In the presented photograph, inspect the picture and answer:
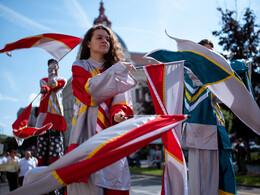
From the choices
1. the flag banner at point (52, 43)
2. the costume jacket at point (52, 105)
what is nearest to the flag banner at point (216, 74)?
the flag banner at point (52, 43)

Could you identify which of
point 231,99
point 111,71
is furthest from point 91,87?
point 231,99

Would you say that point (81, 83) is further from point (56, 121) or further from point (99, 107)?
point (56, 121)

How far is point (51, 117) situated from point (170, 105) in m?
2.87

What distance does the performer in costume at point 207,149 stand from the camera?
392cm

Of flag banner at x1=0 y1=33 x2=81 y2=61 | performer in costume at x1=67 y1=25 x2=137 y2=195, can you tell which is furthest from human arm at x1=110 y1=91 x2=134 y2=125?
flag banner at x1=0 y1=33 x2=81 y2=61

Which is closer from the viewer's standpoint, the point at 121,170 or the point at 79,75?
the point at 121,170

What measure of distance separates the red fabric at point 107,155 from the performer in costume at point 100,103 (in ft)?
1.30

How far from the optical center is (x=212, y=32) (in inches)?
514

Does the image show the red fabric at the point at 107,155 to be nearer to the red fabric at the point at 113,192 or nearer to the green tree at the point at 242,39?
the red fabric at the point at 113,192

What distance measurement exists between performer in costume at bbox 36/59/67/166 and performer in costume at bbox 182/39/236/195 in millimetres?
2330

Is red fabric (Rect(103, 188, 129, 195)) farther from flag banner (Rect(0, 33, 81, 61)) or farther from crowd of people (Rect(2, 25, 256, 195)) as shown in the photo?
flag banner (Rect(0, 33, 81, 61))

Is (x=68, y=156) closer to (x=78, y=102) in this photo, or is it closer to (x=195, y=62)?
(x=78, y=102)

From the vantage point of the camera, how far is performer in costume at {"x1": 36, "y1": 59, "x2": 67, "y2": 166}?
5.08 metres

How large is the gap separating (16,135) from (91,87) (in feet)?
8.49
